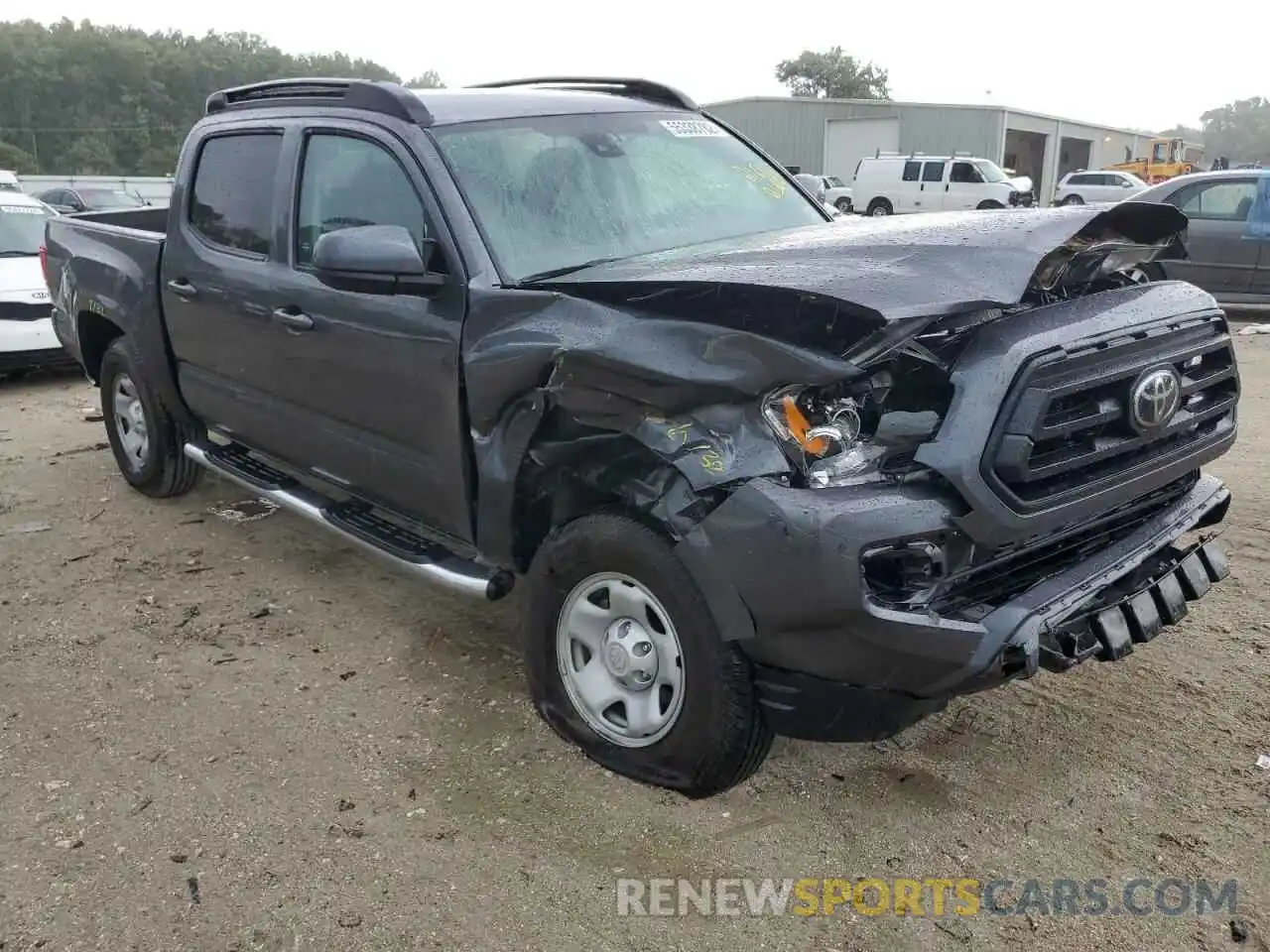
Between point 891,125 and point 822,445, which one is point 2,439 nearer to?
point 822,445

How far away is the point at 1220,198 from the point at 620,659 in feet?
33.5

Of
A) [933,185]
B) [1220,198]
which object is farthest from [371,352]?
[933,185]

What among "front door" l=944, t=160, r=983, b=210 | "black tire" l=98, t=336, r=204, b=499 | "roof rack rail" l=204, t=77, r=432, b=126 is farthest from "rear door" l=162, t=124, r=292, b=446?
"front door" l=944, t=160, r=983, b=210

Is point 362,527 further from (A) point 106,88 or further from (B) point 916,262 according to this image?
(A) point 106,88

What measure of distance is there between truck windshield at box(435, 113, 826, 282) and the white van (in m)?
26.3

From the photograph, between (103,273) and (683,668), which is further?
(103,273)

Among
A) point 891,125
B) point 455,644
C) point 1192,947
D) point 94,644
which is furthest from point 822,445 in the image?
point 891,125

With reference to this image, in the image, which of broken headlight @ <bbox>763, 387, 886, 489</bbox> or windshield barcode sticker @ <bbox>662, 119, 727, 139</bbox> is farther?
windshield barcode sticker @ <bbox>662, 119, 727, 139</bbox>

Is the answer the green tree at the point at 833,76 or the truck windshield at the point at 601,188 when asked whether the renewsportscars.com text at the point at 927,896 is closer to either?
the truck windshield at the point at 601,188

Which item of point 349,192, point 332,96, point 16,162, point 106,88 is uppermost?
point 106,88

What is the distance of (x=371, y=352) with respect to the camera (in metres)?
3.63

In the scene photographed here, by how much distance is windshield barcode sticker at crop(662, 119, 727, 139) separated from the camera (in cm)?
424

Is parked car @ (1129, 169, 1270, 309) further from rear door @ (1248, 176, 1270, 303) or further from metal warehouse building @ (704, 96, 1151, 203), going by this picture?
metal warehouse building @ (704, 96, 1151, 203)

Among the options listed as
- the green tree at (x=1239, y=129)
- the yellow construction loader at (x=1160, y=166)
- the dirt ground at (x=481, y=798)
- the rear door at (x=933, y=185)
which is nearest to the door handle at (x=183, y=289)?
the dirt ground at (x=481, y=798)
